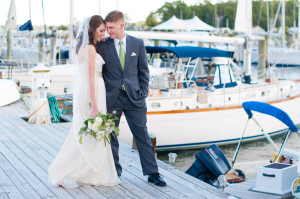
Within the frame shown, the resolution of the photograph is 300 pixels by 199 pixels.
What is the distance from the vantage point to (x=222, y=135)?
46.8 ft

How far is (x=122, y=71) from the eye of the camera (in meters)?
5.06

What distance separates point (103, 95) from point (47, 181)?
123cm

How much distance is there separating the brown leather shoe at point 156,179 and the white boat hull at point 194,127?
272 inches

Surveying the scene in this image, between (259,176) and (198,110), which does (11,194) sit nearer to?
(259,176)

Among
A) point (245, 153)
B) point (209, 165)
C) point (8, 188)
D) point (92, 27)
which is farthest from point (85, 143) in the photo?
point (245, 153)

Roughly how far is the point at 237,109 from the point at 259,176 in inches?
349

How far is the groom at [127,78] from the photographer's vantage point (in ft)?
16.5

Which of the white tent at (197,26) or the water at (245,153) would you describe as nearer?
the water at (245,153)

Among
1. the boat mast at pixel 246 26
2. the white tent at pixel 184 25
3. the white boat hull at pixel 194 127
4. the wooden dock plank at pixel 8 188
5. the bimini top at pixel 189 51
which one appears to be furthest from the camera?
the white tent at pixel 184 25

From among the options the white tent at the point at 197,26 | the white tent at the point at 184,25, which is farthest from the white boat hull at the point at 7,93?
the white tent at the point at 197,26

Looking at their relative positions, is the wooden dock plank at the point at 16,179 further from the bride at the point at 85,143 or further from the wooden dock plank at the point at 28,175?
the bride at the point at 85,143

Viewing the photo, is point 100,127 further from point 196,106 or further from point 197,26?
point 197,26

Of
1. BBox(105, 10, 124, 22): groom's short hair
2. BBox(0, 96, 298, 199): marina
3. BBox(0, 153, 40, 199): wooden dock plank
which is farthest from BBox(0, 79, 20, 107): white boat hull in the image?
BBox(105, 10, 124, 22): groom's short hair

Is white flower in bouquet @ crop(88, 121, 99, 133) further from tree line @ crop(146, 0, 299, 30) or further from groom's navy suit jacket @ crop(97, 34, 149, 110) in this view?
tree line @ crop(146, 0, 299, 30)
